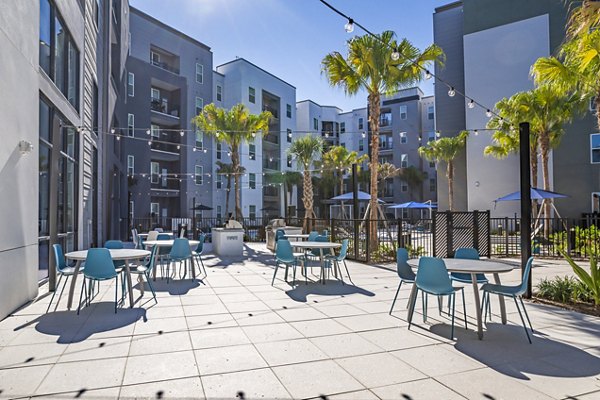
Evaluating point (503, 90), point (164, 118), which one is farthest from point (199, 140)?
point (503, 90)

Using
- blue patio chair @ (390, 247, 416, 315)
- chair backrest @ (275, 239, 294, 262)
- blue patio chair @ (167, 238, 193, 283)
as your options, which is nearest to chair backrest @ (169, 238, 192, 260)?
blue patio chair @ (167, 238, 193, 283)

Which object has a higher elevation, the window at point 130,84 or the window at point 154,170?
the window at point 130,84

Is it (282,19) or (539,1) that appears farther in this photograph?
(539,1)

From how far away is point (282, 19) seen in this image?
7.81 meters

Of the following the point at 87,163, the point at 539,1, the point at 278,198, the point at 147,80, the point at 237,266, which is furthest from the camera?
the point at 278,198

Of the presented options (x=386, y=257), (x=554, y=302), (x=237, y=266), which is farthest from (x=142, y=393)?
(x=386, y=257)

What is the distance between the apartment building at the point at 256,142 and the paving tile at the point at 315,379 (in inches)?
983

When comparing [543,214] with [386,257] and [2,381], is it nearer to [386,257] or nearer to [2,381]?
[386,257]

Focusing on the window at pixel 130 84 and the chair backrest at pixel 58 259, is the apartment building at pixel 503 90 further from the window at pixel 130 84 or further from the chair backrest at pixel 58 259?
the chair backrest at pixel 58 259

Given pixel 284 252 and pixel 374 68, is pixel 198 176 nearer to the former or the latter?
pixel 374 68

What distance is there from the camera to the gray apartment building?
2356 centimetres

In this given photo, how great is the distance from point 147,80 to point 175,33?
5.70 meters

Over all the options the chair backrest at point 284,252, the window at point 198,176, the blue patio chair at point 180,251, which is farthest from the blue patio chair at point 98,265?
the window at point 198,176

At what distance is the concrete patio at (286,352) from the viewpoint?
3236 mm
